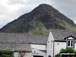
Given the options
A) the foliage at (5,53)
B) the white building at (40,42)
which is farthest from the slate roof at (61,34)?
the foliage at (5,53)

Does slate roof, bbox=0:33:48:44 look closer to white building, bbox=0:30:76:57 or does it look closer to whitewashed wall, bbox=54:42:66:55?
white building, bbox=0:30:76:57

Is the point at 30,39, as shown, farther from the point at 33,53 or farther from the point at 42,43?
the point at 33,53

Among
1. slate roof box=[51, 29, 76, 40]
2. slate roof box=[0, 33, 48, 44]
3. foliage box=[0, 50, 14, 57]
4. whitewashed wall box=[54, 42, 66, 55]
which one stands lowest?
foliage box=[0, 50, 14, 57]

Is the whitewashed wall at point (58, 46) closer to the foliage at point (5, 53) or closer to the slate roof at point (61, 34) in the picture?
the slate roof at point (61, 34)

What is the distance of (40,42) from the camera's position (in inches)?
3088

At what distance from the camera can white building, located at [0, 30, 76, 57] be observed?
54.7 m

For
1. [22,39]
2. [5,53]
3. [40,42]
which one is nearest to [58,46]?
[5,53]

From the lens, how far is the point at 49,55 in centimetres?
6012

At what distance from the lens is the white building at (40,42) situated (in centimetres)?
5466

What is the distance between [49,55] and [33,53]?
655cm

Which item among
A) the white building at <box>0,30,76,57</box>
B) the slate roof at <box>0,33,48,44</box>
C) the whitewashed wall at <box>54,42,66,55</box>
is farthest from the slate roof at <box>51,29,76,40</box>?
the slate roof at <box>0,33,48,44</box>

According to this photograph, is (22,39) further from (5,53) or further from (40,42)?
(5,53)

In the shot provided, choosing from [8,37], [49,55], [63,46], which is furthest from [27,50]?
[8,37]

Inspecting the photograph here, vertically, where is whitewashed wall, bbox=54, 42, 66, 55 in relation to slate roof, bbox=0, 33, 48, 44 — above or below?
below
